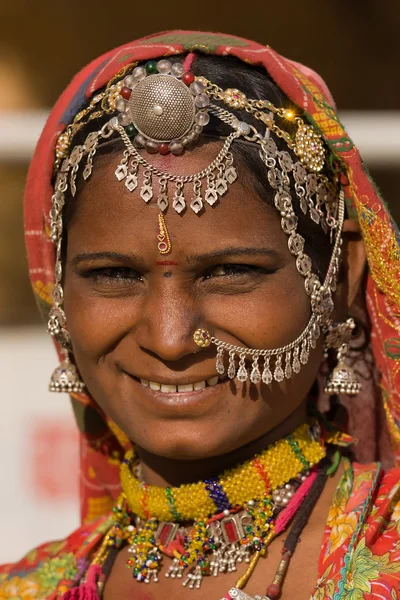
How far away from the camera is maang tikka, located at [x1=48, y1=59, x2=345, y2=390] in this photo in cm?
185

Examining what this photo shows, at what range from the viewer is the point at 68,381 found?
2.28 m

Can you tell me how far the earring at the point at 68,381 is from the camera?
228 cm

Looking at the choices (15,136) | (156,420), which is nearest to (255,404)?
(156,420)

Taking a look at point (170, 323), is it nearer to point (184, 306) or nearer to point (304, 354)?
point (184, 306)

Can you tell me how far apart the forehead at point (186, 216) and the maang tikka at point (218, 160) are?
17mm

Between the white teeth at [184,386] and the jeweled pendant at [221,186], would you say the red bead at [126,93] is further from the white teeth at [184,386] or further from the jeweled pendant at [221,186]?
the white teeth at [184,386]

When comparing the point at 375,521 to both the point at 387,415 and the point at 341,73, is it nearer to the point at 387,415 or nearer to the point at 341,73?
the point at 387,415

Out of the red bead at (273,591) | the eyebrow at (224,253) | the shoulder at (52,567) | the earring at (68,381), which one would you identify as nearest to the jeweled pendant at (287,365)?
the eyebrow at (224,253)

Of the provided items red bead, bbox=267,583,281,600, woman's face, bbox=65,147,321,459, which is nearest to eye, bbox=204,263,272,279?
woman's face, bbox=65,147,321,459

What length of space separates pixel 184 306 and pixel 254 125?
1.43 feet

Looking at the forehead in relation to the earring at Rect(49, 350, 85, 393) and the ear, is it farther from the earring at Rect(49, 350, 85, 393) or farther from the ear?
the earring at Rect(49, 350, 85, 393)

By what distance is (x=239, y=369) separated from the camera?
1.89 meters

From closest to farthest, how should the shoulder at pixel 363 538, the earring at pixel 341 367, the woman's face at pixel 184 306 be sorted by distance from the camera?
the shoulder at pixel 363 538 < the woman's face at pixel 184 306 < the earring at pixel 341 367

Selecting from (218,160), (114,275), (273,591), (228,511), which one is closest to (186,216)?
(218,160)
